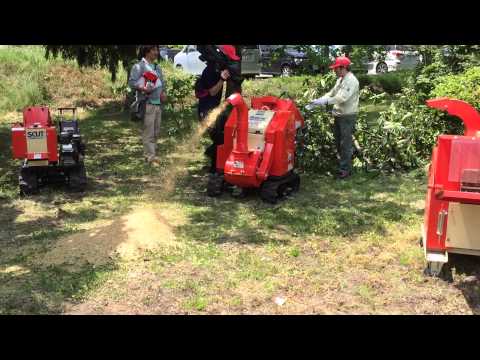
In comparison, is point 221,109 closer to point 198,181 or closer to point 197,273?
point 198,181

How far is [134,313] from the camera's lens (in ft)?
13.7

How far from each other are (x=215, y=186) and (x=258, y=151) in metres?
0.72

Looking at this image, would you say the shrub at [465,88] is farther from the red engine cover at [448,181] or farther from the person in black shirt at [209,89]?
the red engine cover at [448,181]

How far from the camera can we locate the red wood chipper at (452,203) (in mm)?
4453

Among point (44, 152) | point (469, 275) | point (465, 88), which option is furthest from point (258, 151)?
point (465, 88)

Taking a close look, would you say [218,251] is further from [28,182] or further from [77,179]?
[28,182]

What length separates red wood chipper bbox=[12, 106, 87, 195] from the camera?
7039mm

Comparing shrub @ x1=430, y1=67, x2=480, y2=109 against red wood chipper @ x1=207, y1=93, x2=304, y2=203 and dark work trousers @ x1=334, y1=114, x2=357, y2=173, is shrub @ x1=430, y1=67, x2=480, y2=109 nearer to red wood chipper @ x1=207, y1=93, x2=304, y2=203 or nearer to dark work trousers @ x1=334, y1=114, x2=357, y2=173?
dark work trousers @ x1=334, y1=114, x2=357, y2=173

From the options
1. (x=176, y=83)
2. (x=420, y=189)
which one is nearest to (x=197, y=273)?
(x=420, y=189)

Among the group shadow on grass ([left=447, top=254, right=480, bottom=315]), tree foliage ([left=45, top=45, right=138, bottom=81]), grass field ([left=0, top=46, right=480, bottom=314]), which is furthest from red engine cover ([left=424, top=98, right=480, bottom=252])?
tree foliage ([left=45, top=45, right=138, bottom=81])

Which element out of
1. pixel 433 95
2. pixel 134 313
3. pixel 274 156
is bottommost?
pixel 134 313

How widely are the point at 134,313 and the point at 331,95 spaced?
189 inches

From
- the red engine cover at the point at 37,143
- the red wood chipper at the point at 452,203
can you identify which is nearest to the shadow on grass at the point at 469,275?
the red wood chipper at the point at 452,203

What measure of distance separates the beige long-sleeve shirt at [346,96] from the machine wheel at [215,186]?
1898 mm
